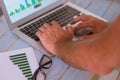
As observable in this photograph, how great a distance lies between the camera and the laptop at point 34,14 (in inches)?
39.3

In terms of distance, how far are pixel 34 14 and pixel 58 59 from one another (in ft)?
0.92

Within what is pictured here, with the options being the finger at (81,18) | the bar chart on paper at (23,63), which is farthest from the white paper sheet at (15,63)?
the finger at (81,18)

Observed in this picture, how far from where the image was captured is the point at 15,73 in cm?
A: 88

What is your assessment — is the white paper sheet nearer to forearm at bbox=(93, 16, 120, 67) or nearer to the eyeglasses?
the eyeglasses

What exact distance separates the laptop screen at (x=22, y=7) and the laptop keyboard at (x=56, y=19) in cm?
5

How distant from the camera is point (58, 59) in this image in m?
0.95

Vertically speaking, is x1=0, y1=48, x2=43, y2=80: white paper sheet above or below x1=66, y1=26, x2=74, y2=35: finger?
below

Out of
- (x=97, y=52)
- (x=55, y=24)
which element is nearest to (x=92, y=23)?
(x=55, y=24)

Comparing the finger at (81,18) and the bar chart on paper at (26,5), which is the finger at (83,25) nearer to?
the finger at (81,18)

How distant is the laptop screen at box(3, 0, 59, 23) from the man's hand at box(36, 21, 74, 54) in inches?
4.4

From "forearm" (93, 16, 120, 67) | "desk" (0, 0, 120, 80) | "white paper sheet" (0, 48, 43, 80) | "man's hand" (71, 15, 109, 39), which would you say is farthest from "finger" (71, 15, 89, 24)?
"forearm" (93, 16, 120, 67)

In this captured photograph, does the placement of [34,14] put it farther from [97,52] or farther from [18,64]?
[97,52]

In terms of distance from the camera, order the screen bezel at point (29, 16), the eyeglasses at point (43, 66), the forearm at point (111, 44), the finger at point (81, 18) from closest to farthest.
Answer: the forearm at point (111, 44) < the eyeglasses at point (43, 66) < the screen bezel at point (29, 16) < the finger at point (81, 18)

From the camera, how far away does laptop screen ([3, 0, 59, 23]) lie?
1.00 meters
